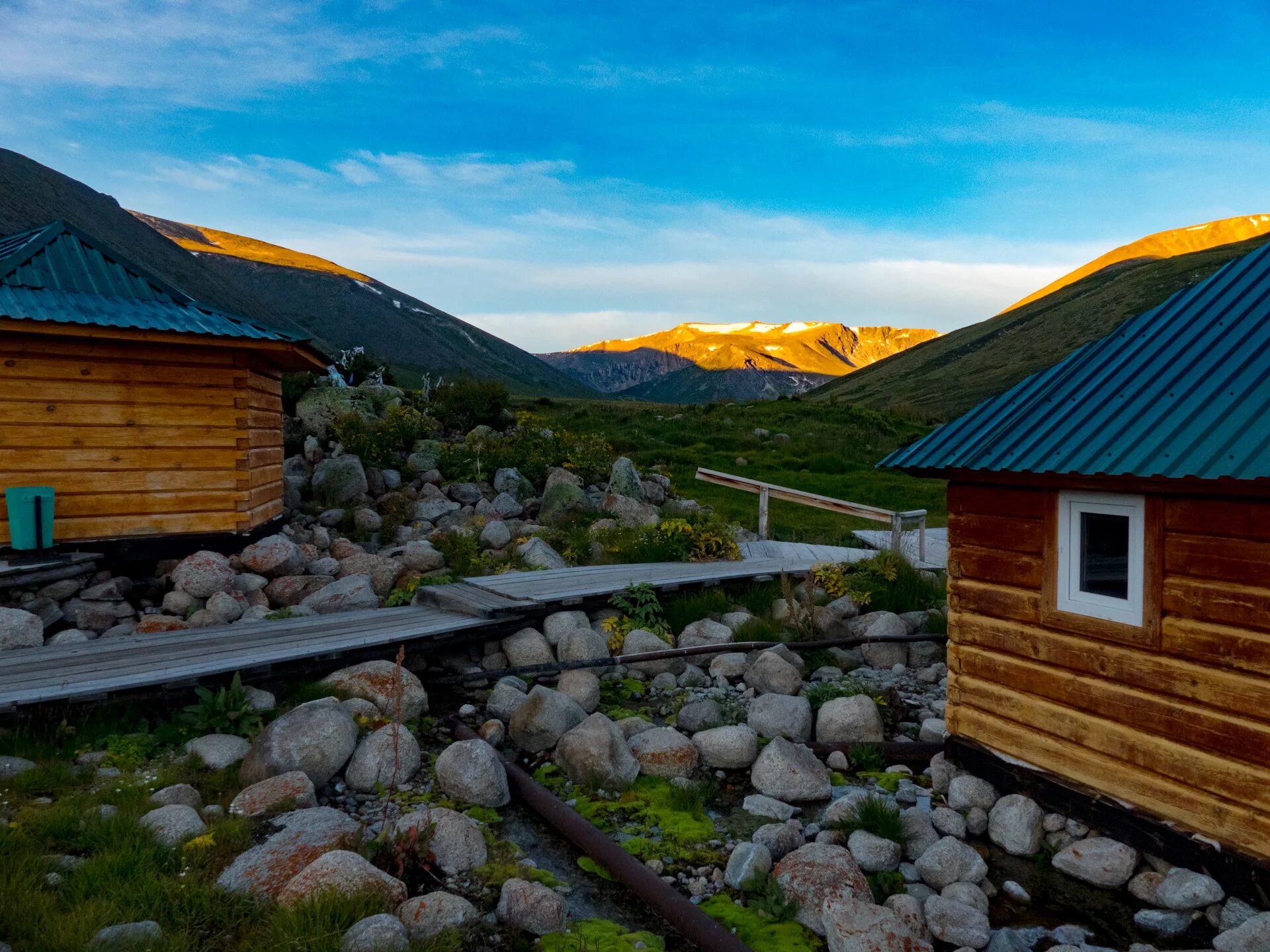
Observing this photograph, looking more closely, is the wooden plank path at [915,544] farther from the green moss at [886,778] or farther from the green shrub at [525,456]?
the green shrub at [525,456]

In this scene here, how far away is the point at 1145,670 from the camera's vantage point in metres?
5.00

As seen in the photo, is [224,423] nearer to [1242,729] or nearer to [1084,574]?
[1084,574]

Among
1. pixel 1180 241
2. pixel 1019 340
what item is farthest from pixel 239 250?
pixel 1180 241

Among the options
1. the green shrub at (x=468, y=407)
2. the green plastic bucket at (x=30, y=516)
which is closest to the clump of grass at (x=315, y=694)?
the green plastic bucket at (x=30, y=516)

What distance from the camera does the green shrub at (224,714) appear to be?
6379mm

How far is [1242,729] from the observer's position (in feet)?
14.8

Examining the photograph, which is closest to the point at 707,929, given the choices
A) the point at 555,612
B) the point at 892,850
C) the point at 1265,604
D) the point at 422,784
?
the point at 892,850

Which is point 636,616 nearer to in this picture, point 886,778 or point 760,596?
point 760,596

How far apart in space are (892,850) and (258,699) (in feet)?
17.0

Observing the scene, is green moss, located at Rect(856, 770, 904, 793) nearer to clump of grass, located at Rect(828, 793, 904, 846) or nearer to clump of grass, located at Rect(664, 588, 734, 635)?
clump of grass, located at Rect(828, 793, 904, 846)

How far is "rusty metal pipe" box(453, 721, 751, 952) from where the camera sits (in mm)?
4234

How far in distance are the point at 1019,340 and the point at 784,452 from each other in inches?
3620

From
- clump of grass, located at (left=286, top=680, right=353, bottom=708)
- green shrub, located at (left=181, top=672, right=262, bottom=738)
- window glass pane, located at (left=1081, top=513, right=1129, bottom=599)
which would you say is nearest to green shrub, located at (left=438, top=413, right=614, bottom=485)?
clump of grass, located at (left=286, top=680, right=353, bottom=708)

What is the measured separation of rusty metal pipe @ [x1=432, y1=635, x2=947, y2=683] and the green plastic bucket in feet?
17.4
